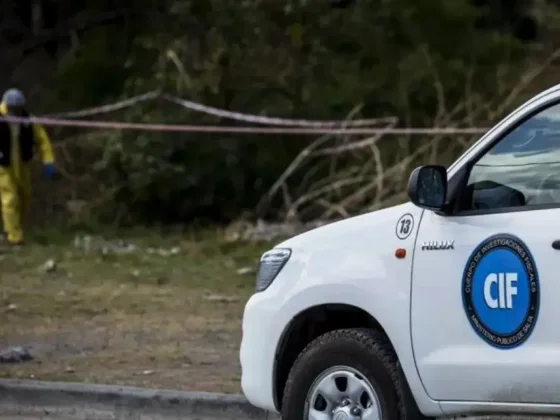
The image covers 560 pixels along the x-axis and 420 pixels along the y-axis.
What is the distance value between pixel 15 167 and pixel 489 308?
1121cm

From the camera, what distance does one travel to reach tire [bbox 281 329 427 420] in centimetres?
555

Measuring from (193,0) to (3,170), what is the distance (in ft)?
13.4

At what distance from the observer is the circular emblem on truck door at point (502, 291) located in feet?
16.5

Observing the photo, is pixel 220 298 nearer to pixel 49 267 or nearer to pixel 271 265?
pixel 49 267

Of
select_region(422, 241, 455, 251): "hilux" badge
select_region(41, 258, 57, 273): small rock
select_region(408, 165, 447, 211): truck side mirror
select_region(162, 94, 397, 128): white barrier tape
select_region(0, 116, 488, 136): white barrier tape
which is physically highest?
select_region(408, 165, 447, 211): truck side mirror

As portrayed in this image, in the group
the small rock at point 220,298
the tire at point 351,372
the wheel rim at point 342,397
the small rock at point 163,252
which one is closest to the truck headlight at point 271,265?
the tire at point 351,372

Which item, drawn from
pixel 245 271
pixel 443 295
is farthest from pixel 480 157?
pixel 245 271

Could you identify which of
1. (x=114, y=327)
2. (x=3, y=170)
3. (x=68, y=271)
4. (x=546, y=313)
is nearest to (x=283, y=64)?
(x=3, y=170)

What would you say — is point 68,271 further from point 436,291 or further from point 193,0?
point 436,291

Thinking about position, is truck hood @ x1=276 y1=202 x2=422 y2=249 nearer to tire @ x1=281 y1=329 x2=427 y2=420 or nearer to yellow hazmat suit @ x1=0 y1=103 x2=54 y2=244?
tire @ x1=281 y1=329 x2=427 y2=420

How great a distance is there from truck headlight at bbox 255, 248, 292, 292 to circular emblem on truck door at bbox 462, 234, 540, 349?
1.11 meters

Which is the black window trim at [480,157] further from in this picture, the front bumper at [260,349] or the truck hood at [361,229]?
the front bumper at [260,349]

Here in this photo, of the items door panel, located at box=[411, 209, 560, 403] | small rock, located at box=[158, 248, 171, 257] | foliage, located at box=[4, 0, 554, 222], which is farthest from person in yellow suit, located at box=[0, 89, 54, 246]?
door panel, located at box=[411, 209, 560, 403]

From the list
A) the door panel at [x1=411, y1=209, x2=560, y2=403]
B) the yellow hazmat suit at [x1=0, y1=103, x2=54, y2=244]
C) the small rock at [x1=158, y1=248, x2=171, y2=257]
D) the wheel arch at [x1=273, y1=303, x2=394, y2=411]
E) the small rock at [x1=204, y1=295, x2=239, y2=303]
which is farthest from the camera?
the yellow hazmat suit at [x1=0, y1=103, x2=54, y2=244]
